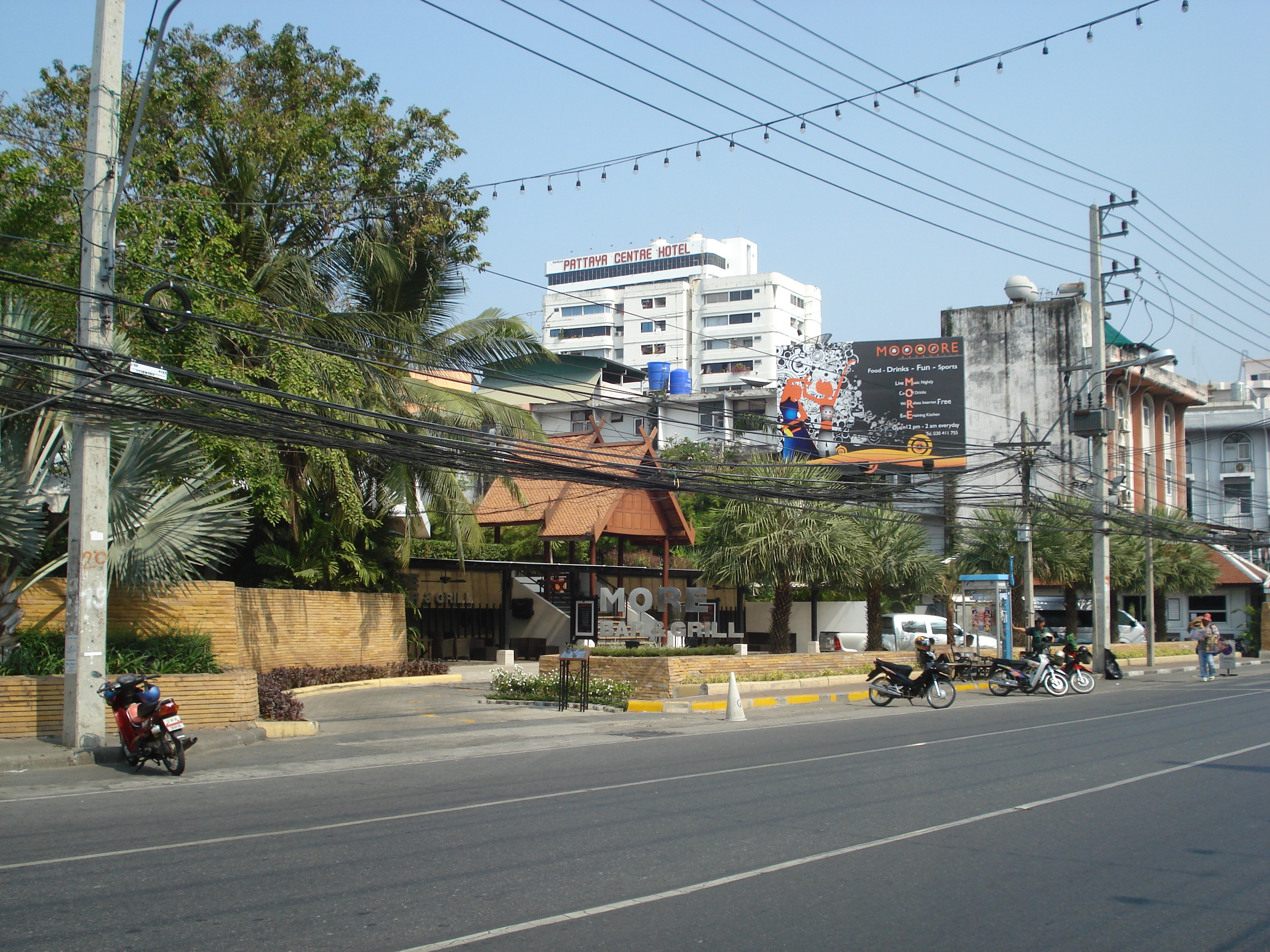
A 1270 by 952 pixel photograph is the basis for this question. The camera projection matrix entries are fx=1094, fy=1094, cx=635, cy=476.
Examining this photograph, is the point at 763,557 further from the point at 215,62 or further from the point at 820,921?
the point at 820,921

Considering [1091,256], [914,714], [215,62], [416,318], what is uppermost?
[215,62]

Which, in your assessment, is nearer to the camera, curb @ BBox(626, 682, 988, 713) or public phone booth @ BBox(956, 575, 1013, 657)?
curb @ BBox(626, 682, 988, 713)

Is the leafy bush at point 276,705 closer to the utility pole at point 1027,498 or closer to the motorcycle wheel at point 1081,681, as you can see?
the motorcycle wheel at point 1081,681

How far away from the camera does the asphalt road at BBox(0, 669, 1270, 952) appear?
6184mm

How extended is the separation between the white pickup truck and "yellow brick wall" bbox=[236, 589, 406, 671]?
1745 centimetres

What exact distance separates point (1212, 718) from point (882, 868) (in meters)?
14.6

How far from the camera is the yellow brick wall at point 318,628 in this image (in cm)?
2377

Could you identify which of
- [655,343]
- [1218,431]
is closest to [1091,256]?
[1218,431]

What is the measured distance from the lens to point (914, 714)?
2098cm

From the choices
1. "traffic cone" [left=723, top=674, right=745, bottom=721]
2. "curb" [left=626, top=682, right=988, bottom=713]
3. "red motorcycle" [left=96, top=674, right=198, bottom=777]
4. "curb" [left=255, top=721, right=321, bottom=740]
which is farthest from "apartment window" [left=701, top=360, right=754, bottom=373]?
"red motorcycle" [left=96, top=674, right=198, bottom=777]

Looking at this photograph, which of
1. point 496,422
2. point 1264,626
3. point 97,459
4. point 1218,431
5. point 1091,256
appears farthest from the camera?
point 1218,431

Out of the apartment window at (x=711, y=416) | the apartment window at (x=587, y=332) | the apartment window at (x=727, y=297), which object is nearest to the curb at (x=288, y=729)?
the apartment window at (x=711, y=416)

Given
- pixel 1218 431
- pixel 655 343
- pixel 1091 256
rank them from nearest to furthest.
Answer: pixel 1091 256, pixel 1218 431, pixel 655 343

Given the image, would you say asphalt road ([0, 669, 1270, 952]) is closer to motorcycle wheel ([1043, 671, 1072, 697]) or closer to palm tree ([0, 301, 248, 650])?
palm tree ([0, 301, 248, 650])
